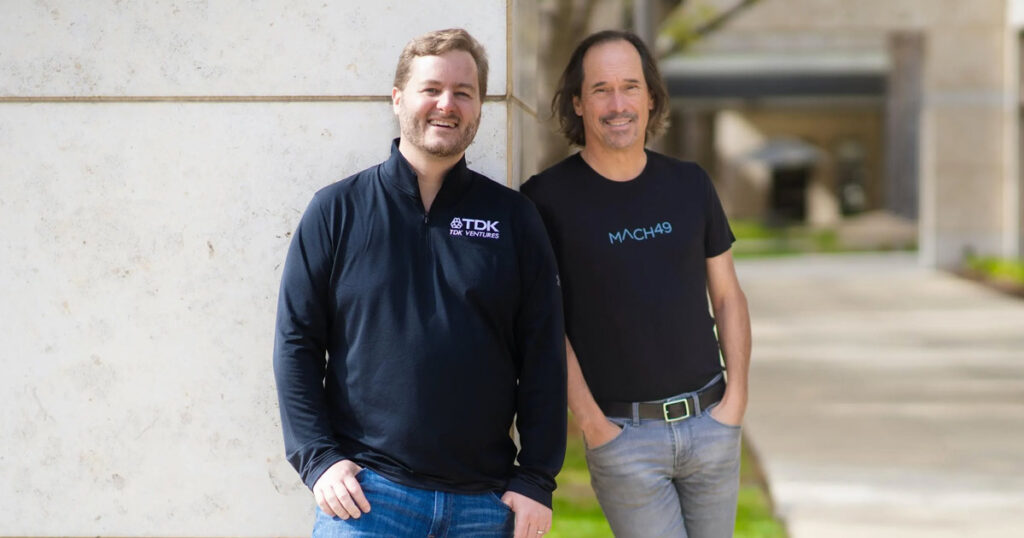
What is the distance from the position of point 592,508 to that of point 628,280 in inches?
134

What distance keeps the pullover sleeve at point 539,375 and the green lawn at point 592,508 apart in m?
3.07

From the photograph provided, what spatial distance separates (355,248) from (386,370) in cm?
32

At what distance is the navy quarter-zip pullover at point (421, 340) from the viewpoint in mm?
2799

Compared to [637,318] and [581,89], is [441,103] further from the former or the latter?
[637,318]

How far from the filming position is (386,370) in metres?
2.80

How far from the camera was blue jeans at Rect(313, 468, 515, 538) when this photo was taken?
277 cm

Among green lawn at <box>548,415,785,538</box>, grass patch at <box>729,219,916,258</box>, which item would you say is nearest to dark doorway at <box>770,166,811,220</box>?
grass patch at <box>729,219,916,258</box>

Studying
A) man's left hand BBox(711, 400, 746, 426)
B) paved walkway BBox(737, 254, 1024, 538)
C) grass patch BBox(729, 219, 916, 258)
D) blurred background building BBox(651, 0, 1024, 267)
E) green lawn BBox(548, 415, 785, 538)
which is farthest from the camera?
grass patch BBox(729, 219, 916, 258)

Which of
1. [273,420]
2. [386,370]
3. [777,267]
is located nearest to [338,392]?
[386,370]

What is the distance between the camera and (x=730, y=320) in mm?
3568

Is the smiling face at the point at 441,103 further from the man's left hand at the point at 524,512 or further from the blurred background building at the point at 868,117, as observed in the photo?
the blurred background building at the point at 868,117

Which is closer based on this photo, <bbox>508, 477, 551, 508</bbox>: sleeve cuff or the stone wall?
<bbox>508, 477, 551, 508</bbox>: sleeve cuff

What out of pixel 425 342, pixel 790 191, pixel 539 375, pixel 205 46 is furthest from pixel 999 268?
pixel 425 342

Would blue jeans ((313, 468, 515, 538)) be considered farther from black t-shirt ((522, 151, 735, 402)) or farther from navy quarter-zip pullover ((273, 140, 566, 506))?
black t-shirt ((522, 151, 735, 402))
